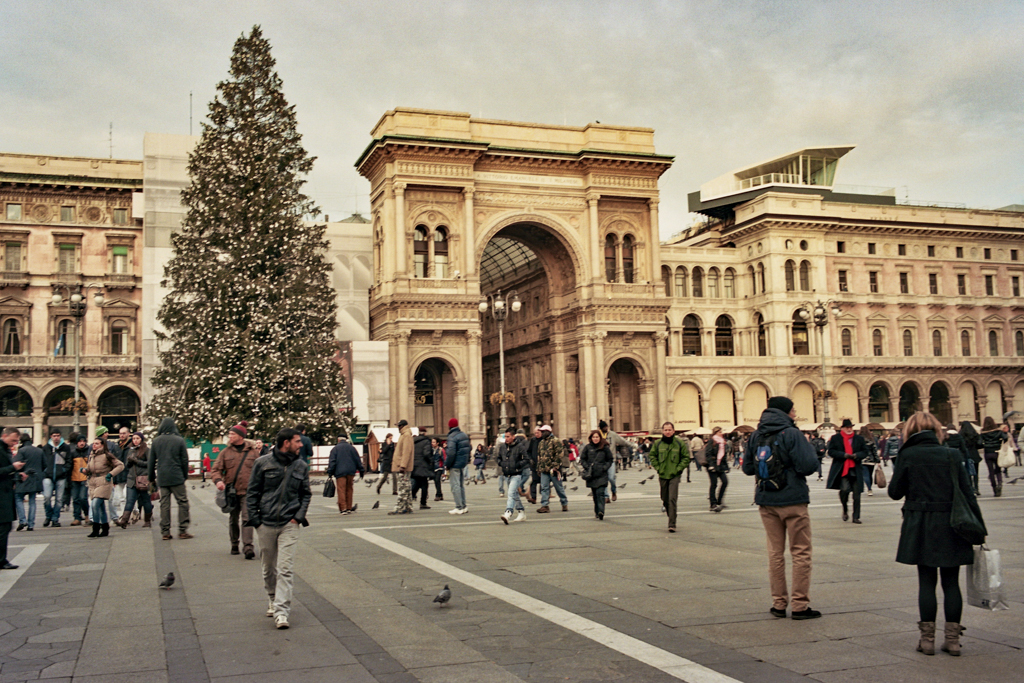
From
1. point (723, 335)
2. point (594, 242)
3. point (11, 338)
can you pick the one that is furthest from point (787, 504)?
point (723, 335)

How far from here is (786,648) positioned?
7141 millimetres

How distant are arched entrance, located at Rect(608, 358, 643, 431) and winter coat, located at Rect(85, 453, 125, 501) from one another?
47137 mm

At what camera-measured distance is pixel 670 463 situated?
50.3ft

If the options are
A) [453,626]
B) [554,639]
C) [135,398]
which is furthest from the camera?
[135,398]

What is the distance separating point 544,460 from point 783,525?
1074 centimetres

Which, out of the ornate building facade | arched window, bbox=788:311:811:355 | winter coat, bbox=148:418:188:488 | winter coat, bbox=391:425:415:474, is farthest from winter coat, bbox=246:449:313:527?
arched window, bbox=788:311:811:355

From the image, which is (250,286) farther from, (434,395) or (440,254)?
(434,395)

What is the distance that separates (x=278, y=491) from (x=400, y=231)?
150ft

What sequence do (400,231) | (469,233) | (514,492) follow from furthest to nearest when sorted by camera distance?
(469,233) → (400,231) → (514,492)

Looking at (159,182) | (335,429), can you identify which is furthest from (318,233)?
(159,182)

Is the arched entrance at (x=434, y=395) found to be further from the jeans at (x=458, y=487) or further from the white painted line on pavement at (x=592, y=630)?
the white painted line on pavement at (x=592, y=630)

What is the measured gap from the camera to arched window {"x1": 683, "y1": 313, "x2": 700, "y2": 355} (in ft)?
234

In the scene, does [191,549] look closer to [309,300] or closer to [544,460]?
[544,460]

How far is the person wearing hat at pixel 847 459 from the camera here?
15117mm
